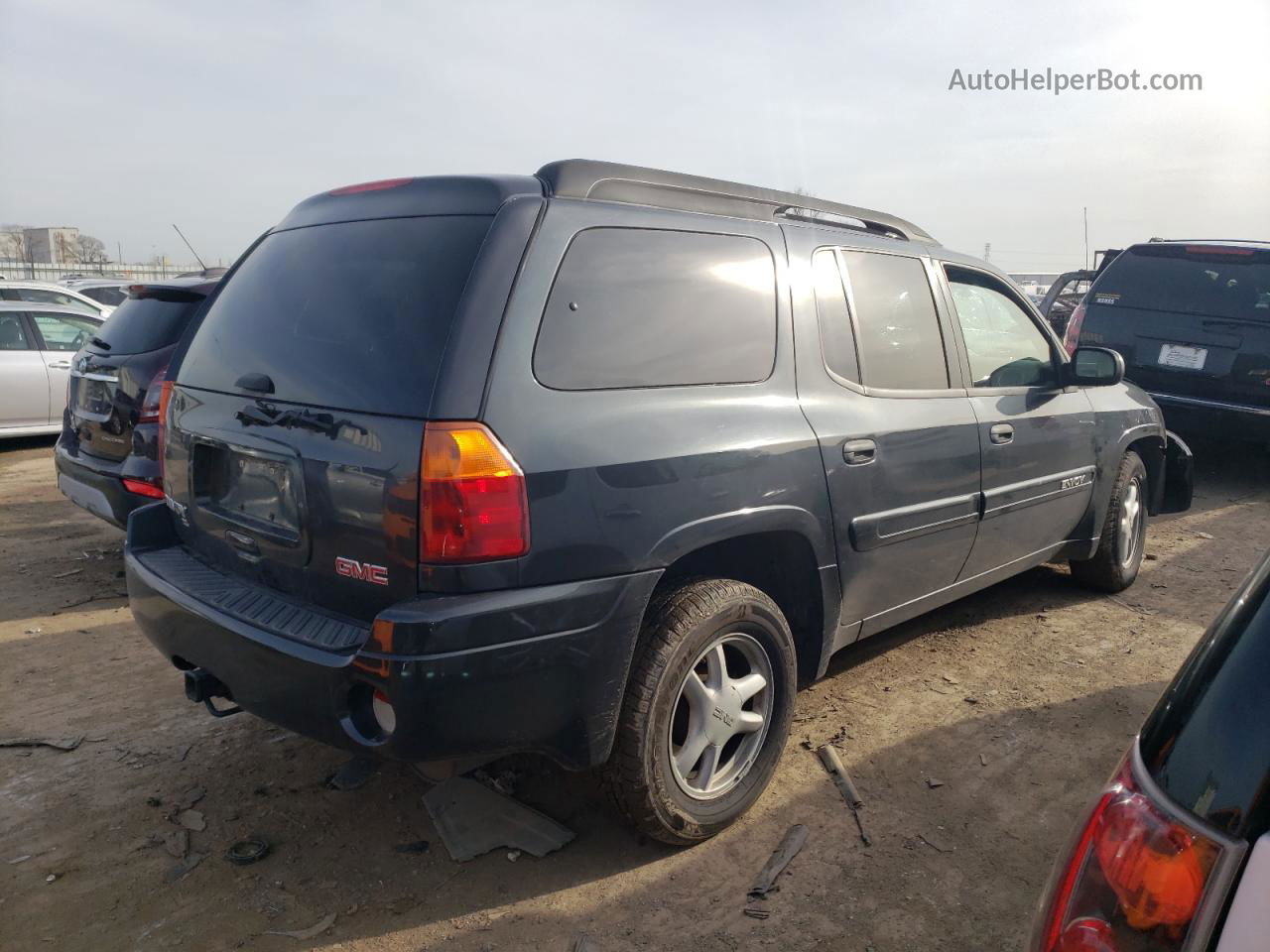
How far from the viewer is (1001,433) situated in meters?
3.92

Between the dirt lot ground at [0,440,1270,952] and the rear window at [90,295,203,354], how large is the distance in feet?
5.26

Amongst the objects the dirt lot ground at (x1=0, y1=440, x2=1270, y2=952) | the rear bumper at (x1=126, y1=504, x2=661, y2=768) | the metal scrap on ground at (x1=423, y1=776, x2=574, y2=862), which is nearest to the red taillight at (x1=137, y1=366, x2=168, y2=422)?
the dirt lot ground at (x1=0, y1=440, x2=1270, y2=952)

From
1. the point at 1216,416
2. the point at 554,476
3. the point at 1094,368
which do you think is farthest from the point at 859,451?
the point at 1216,416

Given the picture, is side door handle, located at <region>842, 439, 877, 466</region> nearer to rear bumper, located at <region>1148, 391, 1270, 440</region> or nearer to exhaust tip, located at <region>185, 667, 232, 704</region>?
exhaust tip, located at <region>185, 667, 232, 704</region>

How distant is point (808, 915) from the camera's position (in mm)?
2578

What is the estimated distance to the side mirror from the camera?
4.38 m

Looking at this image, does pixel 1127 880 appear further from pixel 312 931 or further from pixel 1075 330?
pixel 1075 330

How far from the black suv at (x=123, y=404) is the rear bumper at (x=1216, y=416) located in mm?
6875

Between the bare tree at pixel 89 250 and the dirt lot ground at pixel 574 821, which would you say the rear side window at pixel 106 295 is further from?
the bare tree at pixel 89 250

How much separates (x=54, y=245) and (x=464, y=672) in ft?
183

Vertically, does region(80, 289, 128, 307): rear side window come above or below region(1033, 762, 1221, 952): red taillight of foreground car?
above

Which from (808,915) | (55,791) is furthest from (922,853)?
(55,791)

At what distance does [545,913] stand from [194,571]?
57.2 inches

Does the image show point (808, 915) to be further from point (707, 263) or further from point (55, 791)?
point (55, 791)
